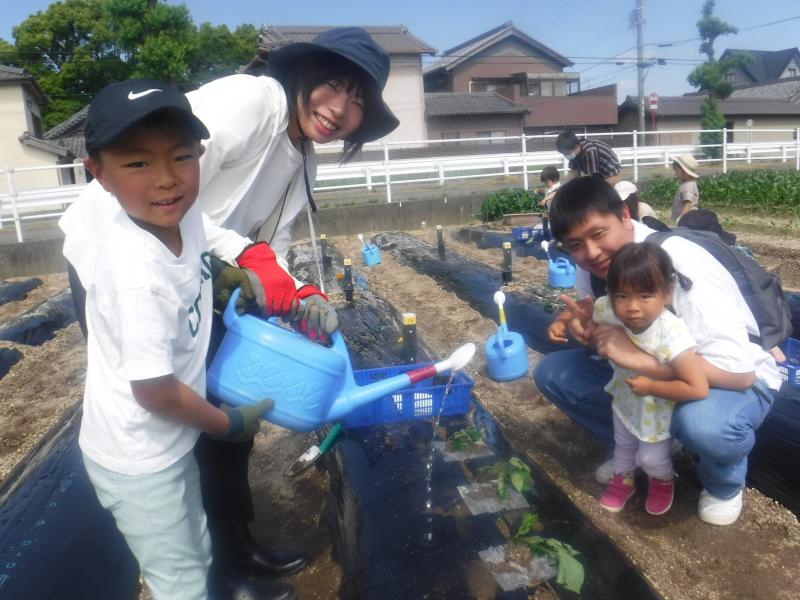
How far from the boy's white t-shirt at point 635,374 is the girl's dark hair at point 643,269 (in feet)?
0.43

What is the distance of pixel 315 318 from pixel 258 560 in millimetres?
919

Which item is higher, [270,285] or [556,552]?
[270,285]

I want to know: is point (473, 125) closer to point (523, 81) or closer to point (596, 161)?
point (523, 81)

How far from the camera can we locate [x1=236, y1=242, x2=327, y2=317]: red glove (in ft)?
5.17

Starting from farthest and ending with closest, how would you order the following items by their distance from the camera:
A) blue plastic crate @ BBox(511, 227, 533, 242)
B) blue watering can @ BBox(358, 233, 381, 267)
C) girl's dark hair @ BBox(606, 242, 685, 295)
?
1. blue plastic crate @ BBox(511, 227, 533, 242)
2. blue watering can @ BBox(358, 233, 381, 267)
3. girl's dark hair @ BBox(606, 242, 685, 295)

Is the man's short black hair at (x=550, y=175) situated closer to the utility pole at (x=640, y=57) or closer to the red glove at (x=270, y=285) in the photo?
the red glove at (x=270, y=285)

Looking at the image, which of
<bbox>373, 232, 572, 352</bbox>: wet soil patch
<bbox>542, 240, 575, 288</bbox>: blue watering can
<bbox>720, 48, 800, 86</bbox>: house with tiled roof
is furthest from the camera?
<bbox>720, 48, 800, 86</bbox>: house with tiled roof

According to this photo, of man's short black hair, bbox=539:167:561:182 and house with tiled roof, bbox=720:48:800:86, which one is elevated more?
house with tiled roof, bbox=720:48:800:86

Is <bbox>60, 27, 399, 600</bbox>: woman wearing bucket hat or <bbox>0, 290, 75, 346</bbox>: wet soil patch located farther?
<bbox>0, 290, 75, 346</bbox>: wet soil patch

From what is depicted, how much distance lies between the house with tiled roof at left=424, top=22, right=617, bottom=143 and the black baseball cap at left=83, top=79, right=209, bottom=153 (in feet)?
87.4

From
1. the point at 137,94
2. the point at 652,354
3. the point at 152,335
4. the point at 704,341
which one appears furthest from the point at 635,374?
the point at 137,94

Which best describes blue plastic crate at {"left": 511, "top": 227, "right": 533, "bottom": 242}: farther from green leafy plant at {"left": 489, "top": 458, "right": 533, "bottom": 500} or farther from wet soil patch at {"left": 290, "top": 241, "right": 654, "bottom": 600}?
green leafy plant at {"left": 489, "top": 458, "right": 533, "bottom": 500}

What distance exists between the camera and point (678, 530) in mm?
2004

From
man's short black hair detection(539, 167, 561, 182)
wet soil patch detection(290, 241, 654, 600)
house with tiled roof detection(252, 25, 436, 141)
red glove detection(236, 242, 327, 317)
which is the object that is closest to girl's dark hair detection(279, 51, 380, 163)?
red glove detection(236, 242, 327, 317)
